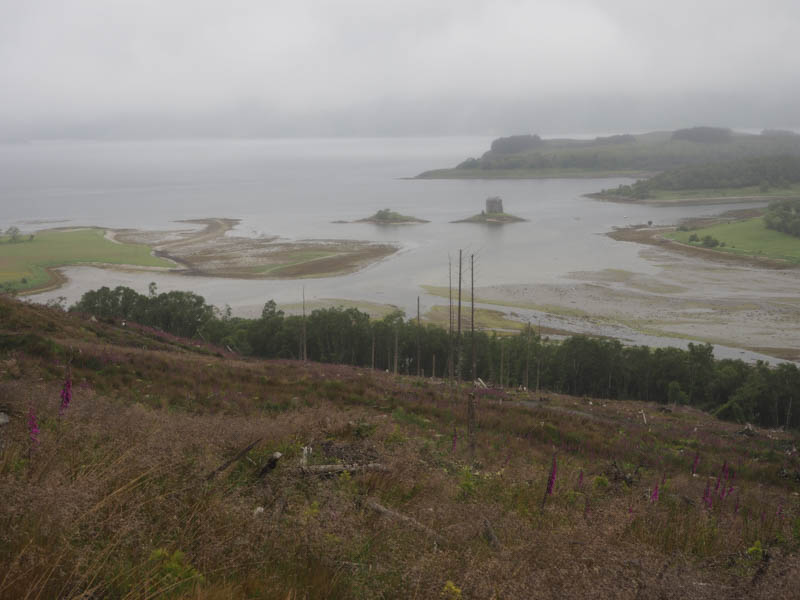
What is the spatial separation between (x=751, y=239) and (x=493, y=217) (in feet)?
113

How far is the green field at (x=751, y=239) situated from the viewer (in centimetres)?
6207

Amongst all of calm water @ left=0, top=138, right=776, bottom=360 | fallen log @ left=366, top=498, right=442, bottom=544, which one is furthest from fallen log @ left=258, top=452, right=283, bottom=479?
calm water @ left=0, top=138, right=776, bottom=360

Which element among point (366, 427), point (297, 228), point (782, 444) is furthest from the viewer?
point (297, 228)

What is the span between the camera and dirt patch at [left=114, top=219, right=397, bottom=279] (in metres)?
53.4

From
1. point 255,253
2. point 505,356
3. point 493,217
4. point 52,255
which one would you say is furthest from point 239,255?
point 493,217

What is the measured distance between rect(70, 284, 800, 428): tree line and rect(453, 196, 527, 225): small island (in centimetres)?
5608

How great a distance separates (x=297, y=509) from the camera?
4.29 meters

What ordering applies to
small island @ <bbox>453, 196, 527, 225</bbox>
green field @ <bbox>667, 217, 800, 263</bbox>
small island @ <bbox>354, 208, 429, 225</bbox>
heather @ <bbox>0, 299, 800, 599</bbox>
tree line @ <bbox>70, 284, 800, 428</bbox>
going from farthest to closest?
small island @ <bbox>453, 196, 527, 225</bbox> < small island @ <bbox>354, 208, 429, 225</bbox> < green field @ <bbox>667, 217, 800, 263</bbox> < tree line @ <bbox>70, 284, 800, 428</bbox> < heather @ <bbox>0, 299, 800, 599</bbox>

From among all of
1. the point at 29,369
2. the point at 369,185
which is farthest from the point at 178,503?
the point at 369,185

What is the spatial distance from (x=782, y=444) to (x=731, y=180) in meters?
137

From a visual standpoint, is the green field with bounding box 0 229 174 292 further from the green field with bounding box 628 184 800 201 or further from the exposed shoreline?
the green field with bounding box 628 184 800 201

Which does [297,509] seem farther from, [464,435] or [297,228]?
A: [297,228]

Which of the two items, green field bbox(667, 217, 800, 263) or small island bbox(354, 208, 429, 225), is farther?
small island bbox(354, 208, 429, 225)

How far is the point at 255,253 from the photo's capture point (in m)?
61.4
